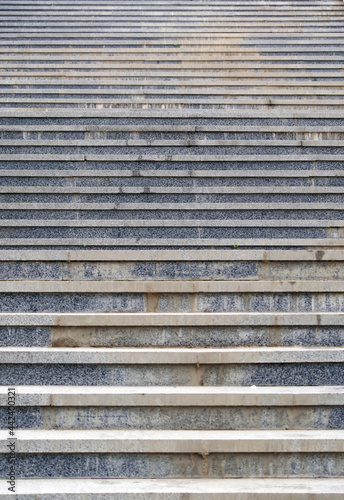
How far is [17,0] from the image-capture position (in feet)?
Answer: 34.6

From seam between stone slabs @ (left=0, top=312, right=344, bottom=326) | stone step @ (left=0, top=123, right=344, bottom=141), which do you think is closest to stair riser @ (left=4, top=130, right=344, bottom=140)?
stone step @ (left=0, top=123, right=344, bottom=141)

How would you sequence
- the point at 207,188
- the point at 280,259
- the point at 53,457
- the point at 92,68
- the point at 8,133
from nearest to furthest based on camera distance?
the point at 53,457 → the point at 280,259 → the point at 207,188 → the point at 8,133 → the point at 92,68

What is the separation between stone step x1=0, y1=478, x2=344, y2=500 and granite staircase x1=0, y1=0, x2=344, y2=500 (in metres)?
0.02

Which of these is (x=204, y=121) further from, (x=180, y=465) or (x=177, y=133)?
(x=180, y=465)

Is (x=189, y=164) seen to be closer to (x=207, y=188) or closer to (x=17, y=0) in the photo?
(x=207, y=188)

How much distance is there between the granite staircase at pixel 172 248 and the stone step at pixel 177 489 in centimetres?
2

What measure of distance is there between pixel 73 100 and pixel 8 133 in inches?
47.1

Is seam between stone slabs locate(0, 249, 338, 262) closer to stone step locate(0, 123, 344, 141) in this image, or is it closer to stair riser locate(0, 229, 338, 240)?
stair riser locate(0, 229, 338, 240)

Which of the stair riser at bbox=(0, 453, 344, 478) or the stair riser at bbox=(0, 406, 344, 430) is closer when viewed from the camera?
the stair riser at bbox=(0, 453, 344, 478)

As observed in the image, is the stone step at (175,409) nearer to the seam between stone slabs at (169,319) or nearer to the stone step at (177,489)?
the stone step at (177,489)

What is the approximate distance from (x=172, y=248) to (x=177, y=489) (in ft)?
9.19

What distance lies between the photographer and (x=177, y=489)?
10.6ft

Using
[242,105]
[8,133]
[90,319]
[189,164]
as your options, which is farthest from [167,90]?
[90,319]

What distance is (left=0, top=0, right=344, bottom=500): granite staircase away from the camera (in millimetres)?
3426
